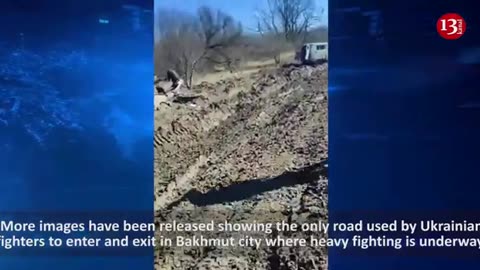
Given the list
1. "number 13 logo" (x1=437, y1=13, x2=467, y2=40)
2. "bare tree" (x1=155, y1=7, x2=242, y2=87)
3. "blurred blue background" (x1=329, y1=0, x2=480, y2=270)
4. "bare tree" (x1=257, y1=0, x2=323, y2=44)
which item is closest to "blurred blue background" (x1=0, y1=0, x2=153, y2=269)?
"bare tree" (x1=155, y1=7, x2=242, y2=87)

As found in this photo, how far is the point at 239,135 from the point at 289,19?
12.2 inches

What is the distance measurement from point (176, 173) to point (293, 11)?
493 mm

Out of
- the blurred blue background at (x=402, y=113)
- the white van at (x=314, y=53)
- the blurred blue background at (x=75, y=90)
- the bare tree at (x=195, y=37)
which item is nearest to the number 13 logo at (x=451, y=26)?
the blurred blue background at (x=402, y=113)

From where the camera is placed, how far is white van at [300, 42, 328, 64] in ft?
4.82

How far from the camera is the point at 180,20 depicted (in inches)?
57.9

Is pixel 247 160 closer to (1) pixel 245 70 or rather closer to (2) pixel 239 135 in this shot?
(2) pixel 239 135

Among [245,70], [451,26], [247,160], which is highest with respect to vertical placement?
[451,26]

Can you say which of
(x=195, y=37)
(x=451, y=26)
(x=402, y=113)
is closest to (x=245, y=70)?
(x=195, y=37)

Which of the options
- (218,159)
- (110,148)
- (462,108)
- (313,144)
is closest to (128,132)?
(110,148)

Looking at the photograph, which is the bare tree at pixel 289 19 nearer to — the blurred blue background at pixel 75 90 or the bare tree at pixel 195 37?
the bare tree at pixel 195 37

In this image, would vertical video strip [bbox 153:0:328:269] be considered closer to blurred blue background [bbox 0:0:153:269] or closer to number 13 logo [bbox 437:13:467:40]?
blurred blue background [bbox 0:0:153:269]

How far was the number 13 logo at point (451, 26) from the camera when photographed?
1465 millimetres

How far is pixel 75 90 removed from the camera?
4.86 feet

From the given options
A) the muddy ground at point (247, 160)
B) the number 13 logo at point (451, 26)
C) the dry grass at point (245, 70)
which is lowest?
the muddy ground at point (247, 160)
